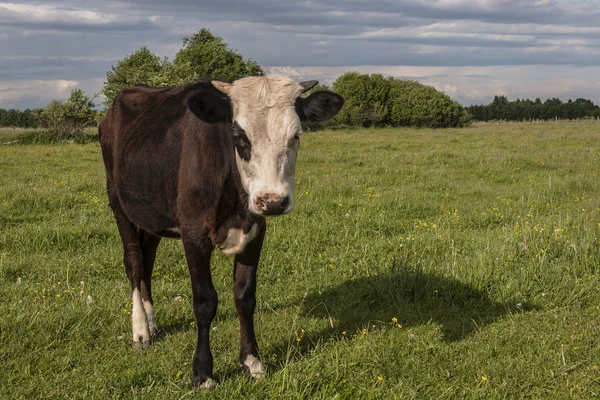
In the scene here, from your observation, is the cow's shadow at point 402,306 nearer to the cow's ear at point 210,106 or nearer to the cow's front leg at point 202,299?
the cow's front leg at point 202,299

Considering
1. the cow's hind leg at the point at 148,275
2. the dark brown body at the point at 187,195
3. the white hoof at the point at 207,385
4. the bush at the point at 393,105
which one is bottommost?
the white hoof at the point at 207,385

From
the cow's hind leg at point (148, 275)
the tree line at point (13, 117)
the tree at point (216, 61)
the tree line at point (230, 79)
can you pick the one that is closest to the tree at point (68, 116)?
the tree line at point (230, 79)

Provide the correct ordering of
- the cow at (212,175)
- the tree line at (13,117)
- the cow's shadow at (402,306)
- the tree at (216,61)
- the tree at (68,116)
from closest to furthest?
the cow at (212,175) → the cow's shadow at (402,306) → the tree at (68,116) → the tree at (216,61) → the tree line at (13,117)

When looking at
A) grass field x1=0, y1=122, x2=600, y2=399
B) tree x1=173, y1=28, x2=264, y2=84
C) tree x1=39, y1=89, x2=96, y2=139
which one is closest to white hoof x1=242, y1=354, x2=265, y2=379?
grass field x1=0, y1=122, x2=600, y2=399

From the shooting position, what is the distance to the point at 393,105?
2269 inches

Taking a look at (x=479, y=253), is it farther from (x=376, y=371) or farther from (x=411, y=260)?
(x=376, y=371)

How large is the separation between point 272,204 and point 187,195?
37.7 inches

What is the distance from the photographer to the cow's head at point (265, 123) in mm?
3723

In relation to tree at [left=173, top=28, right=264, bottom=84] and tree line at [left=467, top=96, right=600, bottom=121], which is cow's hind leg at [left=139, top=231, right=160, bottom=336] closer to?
tree at [left=173, top=28, right=264, bottom=84]

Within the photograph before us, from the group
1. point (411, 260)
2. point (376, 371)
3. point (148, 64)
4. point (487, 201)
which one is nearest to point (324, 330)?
point (376, 371)

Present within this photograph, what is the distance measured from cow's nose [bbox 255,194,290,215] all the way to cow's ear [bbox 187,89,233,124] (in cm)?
80

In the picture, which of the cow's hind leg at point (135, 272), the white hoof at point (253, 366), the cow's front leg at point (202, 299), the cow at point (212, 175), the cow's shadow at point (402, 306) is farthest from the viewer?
the cow's shadow at point (402, 306)

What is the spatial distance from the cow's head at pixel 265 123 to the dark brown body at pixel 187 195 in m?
0.13

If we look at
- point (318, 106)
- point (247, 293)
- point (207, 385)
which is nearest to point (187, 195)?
point (247, 293)
